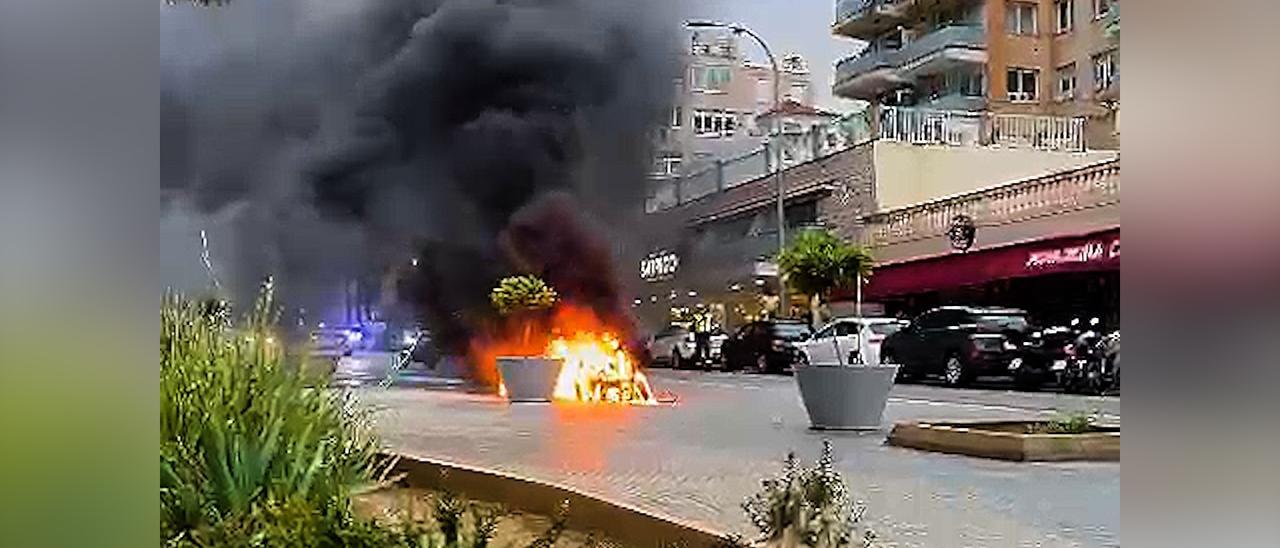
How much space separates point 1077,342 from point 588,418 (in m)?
0.70

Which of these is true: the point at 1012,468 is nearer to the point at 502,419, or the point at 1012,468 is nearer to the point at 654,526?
the point at 654,526

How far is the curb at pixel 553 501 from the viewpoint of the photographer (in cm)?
198

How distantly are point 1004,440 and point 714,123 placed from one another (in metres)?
0.61

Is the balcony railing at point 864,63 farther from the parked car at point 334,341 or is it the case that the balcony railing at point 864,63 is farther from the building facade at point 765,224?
the parked car at point 334,341

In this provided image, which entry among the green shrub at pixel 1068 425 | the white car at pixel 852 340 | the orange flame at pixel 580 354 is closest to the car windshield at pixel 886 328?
the white car at pixel 852 340

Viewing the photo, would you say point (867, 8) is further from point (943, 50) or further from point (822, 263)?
point (822, 263)

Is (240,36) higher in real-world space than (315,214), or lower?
higher

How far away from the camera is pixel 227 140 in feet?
6.50

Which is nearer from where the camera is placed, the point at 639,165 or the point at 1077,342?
the point at 1077,342

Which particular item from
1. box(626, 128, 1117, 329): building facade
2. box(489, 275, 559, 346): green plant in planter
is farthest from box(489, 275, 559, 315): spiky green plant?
→ box(626, 128, 1117, 329): building facade

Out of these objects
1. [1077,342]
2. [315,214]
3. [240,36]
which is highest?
[240,36]

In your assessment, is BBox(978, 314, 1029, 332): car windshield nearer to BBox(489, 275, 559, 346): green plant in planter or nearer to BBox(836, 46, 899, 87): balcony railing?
BBox(836, 46, 899, 87): balcony railing

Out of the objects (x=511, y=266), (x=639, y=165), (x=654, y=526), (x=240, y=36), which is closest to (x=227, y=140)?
(x=240, y=36)

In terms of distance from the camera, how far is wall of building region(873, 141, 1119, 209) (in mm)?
1911
